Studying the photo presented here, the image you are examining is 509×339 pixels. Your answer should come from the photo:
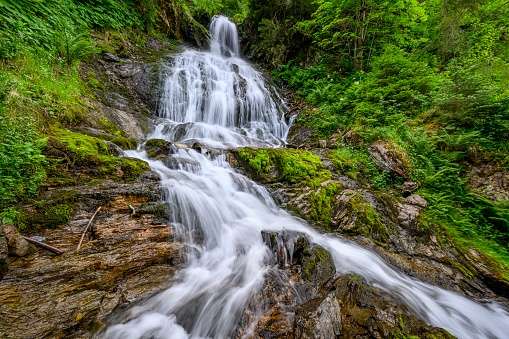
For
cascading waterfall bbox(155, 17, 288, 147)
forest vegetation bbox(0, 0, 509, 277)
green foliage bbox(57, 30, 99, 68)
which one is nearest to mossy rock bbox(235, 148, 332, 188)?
forest vegetation bbox(0, 0, 509, 277)

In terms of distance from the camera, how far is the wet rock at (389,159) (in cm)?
534

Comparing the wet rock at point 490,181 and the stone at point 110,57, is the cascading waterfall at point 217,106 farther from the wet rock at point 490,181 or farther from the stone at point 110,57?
the wet rock at point 490,181

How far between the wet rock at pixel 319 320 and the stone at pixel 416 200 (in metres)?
3.72

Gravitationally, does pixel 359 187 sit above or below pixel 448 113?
below

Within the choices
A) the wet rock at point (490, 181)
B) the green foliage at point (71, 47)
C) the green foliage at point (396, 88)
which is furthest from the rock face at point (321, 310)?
the green foliage at point (71, 47)

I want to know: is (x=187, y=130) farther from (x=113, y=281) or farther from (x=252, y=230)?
(x=113, y=281)

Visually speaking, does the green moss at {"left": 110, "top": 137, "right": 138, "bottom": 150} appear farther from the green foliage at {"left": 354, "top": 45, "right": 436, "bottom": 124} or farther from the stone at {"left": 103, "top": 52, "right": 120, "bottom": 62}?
the green foliage at {"left": 354, "top": 45, "right": 436, "bottom": 124}

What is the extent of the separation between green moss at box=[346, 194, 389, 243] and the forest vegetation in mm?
1077

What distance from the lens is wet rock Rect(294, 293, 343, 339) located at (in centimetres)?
182

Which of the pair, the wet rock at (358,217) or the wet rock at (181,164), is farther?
the wet rock at (181,164)

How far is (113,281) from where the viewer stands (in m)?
2.27

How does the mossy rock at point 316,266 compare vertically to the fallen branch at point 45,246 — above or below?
below


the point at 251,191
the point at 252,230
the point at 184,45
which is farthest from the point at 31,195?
the point at 184,45

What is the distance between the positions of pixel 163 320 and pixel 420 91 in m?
9.19
